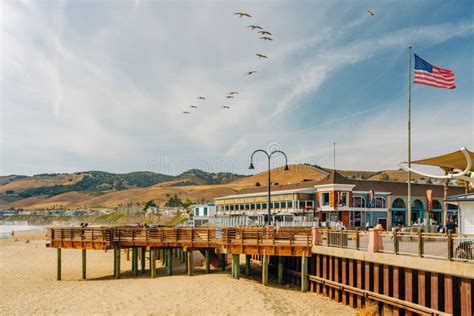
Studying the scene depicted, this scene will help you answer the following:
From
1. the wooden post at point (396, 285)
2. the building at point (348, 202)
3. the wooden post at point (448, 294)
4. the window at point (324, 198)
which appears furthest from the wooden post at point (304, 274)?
the window at point (324, 198)

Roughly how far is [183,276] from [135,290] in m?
4.43

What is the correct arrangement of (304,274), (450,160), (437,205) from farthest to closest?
(437,205) → (304,274) → (450,160)

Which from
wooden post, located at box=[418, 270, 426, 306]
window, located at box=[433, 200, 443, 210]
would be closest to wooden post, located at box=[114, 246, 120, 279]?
wooden post, located at box=[418, 270, 426, 306]

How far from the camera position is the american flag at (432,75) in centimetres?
2767

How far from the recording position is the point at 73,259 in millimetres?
44562

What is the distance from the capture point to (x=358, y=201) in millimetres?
50031

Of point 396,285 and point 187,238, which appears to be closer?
point 396,285

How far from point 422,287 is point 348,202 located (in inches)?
1251

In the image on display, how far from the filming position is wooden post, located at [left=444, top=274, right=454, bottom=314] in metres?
15.7

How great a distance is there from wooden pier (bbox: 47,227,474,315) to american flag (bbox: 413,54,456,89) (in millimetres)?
10002

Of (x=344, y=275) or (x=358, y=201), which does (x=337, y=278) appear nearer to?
(x=344, y=275)

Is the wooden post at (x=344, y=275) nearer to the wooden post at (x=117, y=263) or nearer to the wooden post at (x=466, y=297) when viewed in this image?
the wooden post at (x=466, y=297)

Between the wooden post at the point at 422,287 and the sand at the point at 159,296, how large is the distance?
4397mm

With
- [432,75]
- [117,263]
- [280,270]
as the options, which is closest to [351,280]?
[280,270]
